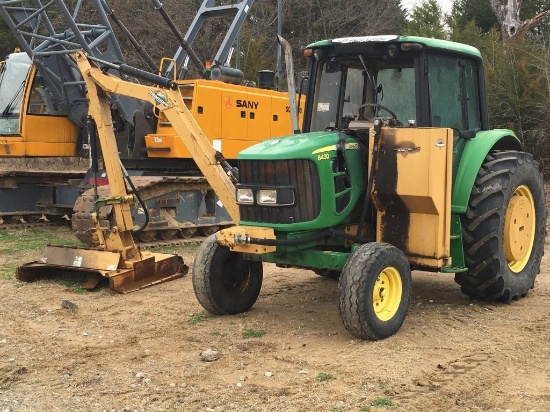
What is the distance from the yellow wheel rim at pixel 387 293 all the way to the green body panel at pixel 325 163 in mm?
591

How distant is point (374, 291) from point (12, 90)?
341 inches

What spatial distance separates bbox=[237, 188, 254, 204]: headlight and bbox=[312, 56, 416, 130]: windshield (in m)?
1.17

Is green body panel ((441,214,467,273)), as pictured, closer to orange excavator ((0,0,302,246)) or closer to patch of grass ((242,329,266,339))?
patch of grass ((242,329,266,339))

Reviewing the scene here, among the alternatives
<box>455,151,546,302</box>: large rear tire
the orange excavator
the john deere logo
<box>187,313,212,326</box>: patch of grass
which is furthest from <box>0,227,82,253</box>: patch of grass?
<box>455,151,546,302</box>: large rear tire

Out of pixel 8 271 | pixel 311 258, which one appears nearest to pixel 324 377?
pixel 311 258

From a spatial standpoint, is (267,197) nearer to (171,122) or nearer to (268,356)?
(268,356)

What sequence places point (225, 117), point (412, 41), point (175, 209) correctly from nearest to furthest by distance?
1. point (412, 41)
2. point (175, 209)
3. point (225, 117)

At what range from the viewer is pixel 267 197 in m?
5.85

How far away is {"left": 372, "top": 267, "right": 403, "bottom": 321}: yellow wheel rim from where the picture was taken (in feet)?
18.2

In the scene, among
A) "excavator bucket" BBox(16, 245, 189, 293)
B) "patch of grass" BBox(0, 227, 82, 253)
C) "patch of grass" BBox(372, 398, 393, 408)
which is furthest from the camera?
"patch of grass" BBox(0, 227, 82, 253)

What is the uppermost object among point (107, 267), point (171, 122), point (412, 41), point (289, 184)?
point (412, 41)

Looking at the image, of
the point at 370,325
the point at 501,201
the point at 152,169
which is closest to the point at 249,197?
the point at 370,325

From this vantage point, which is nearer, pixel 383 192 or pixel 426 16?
pixel 383 192

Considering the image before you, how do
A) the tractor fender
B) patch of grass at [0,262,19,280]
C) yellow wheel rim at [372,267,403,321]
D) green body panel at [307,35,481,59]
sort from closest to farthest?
yellow wheel rim at [372,267,403,321] < green body panel at [307,35,481,59] < the tractor fender < patch of grass at [0,262,19,280]
